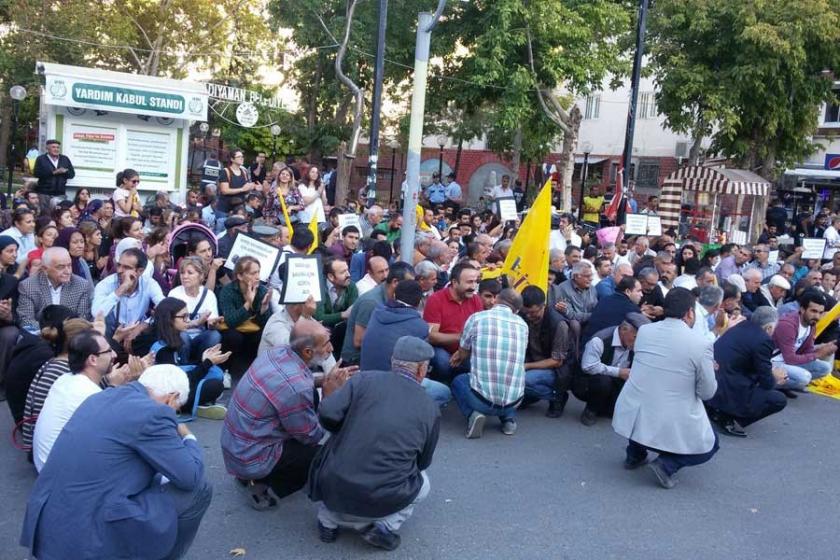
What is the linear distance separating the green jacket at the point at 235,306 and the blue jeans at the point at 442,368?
5.82ft

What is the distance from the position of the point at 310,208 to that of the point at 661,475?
8414mm

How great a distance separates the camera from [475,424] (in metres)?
7.61

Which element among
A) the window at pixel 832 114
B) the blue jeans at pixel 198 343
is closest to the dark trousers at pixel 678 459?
the blue jeans at pixel 198 343

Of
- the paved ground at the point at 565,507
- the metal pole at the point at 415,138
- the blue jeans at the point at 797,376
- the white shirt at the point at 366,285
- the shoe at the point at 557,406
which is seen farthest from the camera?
the metal pole at the point at 415,138

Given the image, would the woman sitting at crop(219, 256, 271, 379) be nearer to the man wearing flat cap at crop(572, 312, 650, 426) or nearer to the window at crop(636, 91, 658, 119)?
the man wearing flat cap at crop(572, 312, 650, 426)

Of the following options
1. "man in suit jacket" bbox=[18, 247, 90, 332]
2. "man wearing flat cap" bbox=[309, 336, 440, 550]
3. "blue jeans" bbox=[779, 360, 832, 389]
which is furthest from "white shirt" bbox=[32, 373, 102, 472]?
"blue jeans" bbox=[779, 360, 832, 389]

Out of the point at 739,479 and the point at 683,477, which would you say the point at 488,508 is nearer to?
the point at 683,477

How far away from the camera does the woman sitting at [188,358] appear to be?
24.0 ft

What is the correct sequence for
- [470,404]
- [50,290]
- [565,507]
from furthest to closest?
[50,290] → [470,404] → [565,507]

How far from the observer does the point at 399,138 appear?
30953 millimetres

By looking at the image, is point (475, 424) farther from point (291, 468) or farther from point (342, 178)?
point (342, 178)

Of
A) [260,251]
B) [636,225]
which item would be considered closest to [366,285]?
[260,251]

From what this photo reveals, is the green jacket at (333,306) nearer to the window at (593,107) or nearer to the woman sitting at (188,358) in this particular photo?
the woman sitting at (188,358)

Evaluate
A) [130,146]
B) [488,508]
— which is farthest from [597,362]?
[130,146]
